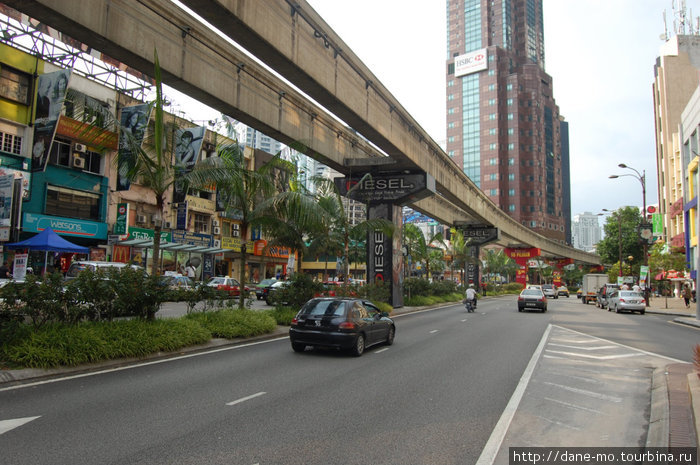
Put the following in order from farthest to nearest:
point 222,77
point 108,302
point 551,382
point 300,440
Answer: point 222,77 < point 108,302 < point 551,382 < point 300,440

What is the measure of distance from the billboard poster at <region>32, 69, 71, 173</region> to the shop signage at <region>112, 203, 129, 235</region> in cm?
626

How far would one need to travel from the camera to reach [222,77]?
14070 millimetres

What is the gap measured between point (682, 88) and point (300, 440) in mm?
84353

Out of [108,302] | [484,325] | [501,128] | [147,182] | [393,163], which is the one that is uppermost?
[501,128]

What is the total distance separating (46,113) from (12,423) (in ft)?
92.4

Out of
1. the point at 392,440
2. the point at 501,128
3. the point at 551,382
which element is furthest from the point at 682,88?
the point at 392,440

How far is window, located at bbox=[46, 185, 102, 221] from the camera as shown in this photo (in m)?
29.9

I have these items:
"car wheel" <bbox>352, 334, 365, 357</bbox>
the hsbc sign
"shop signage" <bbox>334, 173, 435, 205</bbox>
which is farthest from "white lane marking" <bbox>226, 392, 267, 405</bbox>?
the hsbc sign

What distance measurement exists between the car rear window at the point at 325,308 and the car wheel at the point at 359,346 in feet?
→ 2.35

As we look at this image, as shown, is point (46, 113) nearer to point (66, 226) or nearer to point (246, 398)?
point (66, 226)

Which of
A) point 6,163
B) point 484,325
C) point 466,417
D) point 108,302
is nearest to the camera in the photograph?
point 466,417

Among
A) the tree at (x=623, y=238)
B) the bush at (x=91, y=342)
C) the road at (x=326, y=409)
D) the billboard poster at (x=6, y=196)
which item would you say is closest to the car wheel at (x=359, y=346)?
the road at (x=326, y=409)

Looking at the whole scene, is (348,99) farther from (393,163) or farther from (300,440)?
(300,440)

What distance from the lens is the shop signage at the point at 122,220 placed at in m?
33.3
